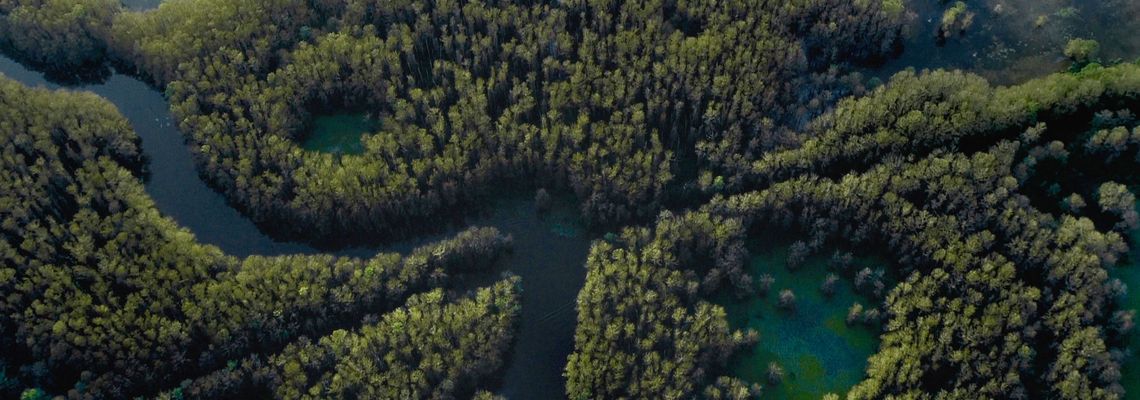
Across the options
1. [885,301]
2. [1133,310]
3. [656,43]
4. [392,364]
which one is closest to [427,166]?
[392,364]

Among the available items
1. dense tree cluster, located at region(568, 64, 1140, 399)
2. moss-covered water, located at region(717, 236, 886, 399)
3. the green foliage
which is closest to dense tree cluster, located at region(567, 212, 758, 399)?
dense tree cluster, located at region(568, 64, 1140, 399)

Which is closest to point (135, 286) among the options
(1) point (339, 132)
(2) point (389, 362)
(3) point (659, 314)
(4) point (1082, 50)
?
(2) point (389, 362)

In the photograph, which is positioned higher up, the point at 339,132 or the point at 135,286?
the point at 339,132

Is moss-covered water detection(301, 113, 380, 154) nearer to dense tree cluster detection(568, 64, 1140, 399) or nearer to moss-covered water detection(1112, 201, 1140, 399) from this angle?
dense tree cluster detection(568, 64, 1140, 399)

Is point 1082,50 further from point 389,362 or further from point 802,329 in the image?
point 389,362

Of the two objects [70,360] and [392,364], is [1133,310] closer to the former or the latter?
[392,364]

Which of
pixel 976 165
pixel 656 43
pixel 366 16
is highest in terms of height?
pixel 366 16
